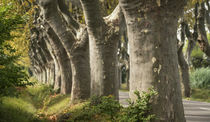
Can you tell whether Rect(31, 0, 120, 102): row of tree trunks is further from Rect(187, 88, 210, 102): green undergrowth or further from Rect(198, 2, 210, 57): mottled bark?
Rect(187, 88, 210, 102): green undergrowth

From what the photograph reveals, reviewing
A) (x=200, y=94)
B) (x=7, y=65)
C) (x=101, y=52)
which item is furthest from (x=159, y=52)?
(x=200, y=94)

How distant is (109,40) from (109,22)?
74cm

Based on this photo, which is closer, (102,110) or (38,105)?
(102,110)

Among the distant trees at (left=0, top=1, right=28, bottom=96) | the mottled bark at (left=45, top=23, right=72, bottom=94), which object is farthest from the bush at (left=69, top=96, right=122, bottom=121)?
the mottled bark at (left=45, top=23, right=72, bottom=94)

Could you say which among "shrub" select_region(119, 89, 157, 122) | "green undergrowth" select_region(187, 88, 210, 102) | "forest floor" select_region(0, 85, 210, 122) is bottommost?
"green undergrowth" select_region(187, 88, 210, 102)

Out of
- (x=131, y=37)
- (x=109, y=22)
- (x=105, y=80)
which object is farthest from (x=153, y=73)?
(x=109, y=22)

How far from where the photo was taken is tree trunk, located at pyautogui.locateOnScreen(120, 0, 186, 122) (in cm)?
430

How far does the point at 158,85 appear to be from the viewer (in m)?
4.33

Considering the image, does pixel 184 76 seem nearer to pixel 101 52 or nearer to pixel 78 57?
pixel 78 57

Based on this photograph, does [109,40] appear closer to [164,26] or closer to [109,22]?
[109,22]

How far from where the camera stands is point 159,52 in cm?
437

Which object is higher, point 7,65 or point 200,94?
point 7,65

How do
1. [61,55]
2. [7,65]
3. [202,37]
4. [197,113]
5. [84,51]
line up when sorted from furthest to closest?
[61,55], [202,37], [84,51], [197,113], [7,65]

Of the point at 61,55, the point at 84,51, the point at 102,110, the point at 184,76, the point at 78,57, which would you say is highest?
the point at 61,55
